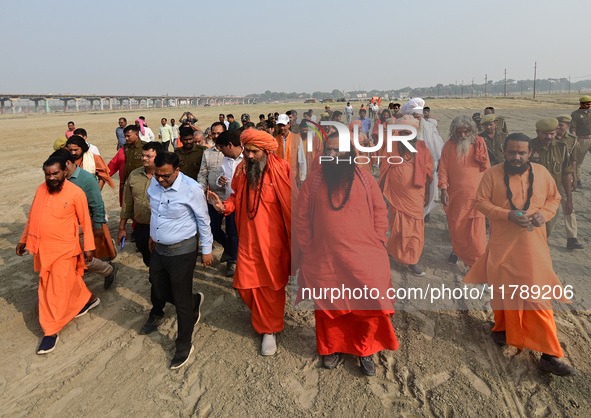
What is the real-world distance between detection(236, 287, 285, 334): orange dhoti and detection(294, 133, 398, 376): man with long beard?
1.04 feet

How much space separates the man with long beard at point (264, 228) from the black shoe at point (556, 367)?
1.98 meters

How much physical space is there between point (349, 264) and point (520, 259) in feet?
4.33

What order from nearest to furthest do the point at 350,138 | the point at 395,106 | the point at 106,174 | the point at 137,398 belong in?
the point at 137,398 → the point at 350,138 → the point at 106,174 → the point at 395,106

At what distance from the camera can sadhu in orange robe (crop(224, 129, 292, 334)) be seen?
Answer: 3027 millimetres

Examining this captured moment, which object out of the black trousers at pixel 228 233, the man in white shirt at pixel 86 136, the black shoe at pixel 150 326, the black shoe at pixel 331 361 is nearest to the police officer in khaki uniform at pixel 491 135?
the black shoe at pixel 331 361

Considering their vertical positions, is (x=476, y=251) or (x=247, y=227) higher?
(x=247, y=227)

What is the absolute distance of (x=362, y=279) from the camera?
8.82 ft

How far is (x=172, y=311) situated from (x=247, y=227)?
1.44 meters

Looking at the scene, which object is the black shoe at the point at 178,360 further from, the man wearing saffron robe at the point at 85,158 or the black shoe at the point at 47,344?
the man wearing saffron robe at the point at 85,158

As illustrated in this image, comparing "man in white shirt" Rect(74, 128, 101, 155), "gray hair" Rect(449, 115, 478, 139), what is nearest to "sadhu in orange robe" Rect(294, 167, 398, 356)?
"gray hair" Rect(449, 115, 478, 139)

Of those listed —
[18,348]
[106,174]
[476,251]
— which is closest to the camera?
[18,348]

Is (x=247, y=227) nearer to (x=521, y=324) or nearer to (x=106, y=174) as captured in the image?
(x=521, y=324)

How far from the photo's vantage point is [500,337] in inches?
118

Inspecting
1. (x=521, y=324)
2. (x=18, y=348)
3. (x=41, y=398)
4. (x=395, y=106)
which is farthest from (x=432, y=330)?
(x=395, y=106)
